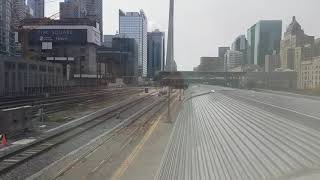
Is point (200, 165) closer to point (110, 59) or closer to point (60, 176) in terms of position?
point (60, 176)


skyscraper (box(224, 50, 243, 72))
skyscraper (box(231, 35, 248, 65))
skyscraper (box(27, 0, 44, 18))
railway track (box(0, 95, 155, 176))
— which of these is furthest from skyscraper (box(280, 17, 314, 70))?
skyscraper (box(27, 0, 44, 18))

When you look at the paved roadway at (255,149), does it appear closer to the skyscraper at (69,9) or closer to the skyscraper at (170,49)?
the skyscraper at (170,49)

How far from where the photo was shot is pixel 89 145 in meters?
26.4

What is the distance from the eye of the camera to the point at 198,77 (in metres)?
40.8

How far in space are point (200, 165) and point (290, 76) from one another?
13711mm

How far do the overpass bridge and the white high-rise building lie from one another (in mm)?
88901

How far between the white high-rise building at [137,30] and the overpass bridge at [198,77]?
88.9 metres

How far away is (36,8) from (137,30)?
48.1 meters

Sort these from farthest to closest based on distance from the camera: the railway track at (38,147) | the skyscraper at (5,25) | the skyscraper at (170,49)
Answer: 1. the skyscraper at (5,25)
2. the skyscraper at (170,49)
3. the railway track at (38,147)

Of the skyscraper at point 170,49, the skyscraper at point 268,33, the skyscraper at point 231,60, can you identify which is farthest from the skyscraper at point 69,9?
the skyscraper at point 268,33

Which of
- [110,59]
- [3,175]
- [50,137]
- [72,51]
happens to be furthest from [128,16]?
[3,175]

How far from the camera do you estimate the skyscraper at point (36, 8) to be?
17412 cm

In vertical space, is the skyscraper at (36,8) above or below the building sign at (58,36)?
above

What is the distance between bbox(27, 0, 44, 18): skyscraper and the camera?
17412cm
